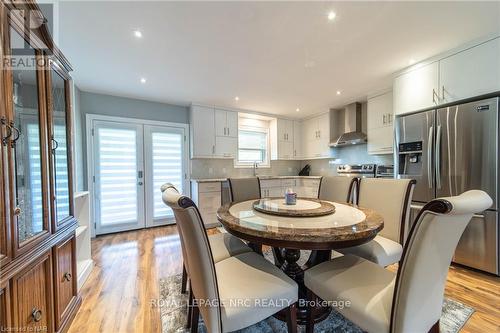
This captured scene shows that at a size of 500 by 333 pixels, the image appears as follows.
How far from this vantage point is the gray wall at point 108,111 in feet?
10.3

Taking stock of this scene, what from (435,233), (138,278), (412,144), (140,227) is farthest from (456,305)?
(140,227)

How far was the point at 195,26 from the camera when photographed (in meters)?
1.75

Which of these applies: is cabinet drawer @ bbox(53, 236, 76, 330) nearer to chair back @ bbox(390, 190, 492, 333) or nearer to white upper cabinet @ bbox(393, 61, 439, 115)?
chair back @ bbox(390, 190, 492, 333)

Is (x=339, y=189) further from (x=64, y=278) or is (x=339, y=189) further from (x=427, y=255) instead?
(x=64, y=278)

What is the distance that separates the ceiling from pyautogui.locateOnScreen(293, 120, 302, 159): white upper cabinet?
1.98 meters

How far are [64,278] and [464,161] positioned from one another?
372 centimetres

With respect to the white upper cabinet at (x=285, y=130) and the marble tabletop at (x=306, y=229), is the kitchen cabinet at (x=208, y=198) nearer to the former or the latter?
the white upper cabinet at (x=285, y=130)

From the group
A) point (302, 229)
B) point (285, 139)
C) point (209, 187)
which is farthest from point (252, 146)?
point (302, 229)

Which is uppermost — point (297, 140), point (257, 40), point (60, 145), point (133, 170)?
point (257, 40)

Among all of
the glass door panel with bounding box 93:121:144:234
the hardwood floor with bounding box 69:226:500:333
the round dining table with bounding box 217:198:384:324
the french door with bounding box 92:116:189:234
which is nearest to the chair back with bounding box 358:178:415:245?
the round dining table with bounding box 217:198:384:324

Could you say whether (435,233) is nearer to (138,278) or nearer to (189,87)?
(138,278)

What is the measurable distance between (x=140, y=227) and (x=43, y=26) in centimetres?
322

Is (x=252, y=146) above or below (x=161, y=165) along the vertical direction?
above

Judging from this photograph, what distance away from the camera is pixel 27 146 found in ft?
3.79
